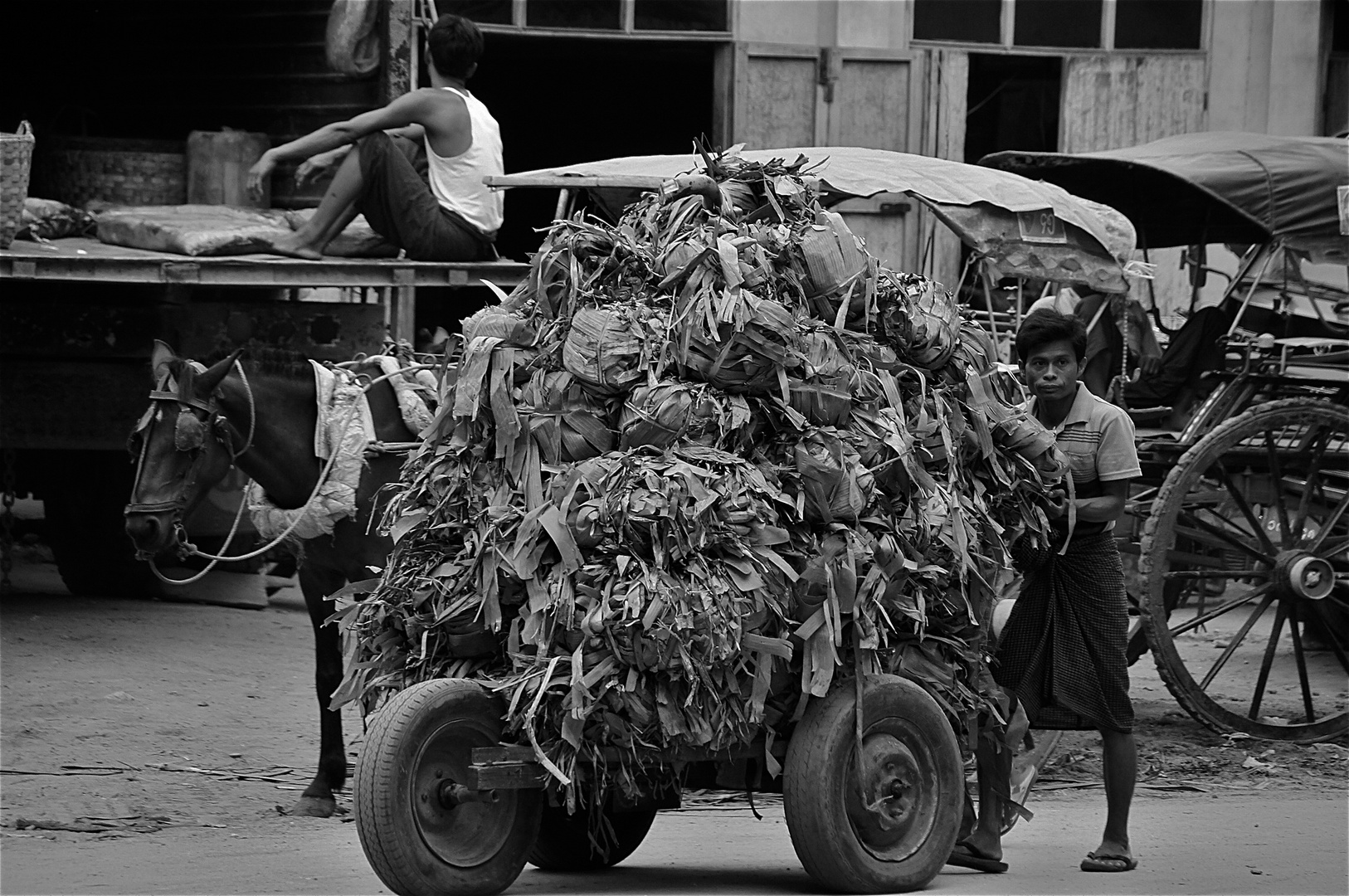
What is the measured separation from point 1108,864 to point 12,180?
236 inches

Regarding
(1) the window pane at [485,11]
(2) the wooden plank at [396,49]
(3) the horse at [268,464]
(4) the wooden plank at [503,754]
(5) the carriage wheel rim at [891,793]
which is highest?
(1) the window pane at [485,11]

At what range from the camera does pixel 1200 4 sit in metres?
13.6

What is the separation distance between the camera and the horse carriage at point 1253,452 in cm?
791

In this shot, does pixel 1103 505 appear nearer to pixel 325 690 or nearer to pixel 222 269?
pixel 325 690

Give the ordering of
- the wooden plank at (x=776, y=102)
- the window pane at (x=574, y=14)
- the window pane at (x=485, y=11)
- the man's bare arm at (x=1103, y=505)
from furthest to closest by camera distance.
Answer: the wooden plank at (x=776, y=102), the window pane at (x=574, y=14), the window pane at (x=485, y=11), the man's bare arm at (x=1103, y=505)

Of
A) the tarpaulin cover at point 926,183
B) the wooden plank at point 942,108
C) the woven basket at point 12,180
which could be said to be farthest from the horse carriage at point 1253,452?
the woven basket at point 12,180

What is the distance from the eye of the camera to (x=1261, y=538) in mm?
8094

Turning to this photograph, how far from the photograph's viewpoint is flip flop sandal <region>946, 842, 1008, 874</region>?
568 cm

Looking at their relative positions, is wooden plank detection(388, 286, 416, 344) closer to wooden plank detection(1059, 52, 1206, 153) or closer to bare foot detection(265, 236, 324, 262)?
bare foot detection(265, 236, 324, 262)

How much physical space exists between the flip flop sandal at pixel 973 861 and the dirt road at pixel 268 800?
42 millimetres

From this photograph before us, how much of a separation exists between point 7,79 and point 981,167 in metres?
6.98

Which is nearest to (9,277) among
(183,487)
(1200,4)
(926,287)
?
(183,487)

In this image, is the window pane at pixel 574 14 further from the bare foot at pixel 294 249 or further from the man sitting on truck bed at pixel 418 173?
the bare foot at pixel 294 249

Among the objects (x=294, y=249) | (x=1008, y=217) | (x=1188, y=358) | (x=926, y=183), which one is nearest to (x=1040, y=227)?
(x=1008, y=217)
